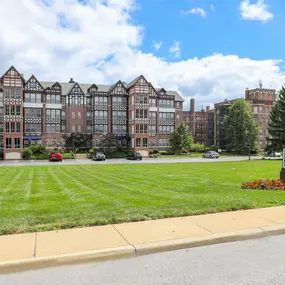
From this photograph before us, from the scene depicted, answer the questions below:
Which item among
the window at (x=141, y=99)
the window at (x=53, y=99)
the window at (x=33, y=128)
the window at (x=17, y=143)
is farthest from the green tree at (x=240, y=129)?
the window at (x=17, y=143)

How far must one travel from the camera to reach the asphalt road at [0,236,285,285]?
13.7 feet

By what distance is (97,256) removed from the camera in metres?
4.93

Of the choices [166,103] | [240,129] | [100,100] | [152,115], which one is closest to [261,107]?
[240,129]

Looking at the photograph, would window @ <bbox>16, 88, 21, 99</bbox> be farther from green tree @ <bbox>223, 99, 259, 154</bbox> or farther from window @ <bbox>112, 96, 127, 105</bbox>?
green tree @ <bbox>223, 99, 259, 154</bbox>

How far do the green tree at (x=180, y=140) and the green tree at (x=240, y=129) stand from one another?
15.3 meters

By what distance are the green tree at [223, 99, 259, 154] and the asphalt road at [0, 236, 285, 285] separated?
7110 centimetres

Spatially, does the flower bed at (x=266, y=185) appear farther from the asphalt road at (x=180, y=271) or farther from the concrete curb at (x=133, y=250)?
the asphalt road at (x=180, y=271)

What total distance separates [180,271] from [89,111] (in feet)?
218

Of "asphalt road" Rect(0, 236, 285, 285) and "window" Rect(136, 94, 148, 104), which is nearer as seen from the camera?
"asphalt road" Rect(0, 236, 285, 285)

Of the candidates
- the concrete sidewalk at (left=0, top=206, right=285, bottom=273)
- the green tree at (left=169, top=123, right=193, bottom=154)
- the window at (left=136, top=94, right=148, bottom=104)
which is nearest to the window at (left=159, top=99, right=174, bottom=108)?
the green tree at (left=169, top=123, right=193, bottom=154)

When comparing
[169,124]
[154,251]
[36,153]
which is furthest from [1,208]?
[169,124]

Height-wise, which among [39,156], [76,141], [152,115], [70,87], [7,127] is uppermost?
[70,87]

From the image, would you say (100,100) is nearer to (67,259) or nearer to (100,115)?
(100,115)

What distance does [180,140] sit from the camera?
219 ft
